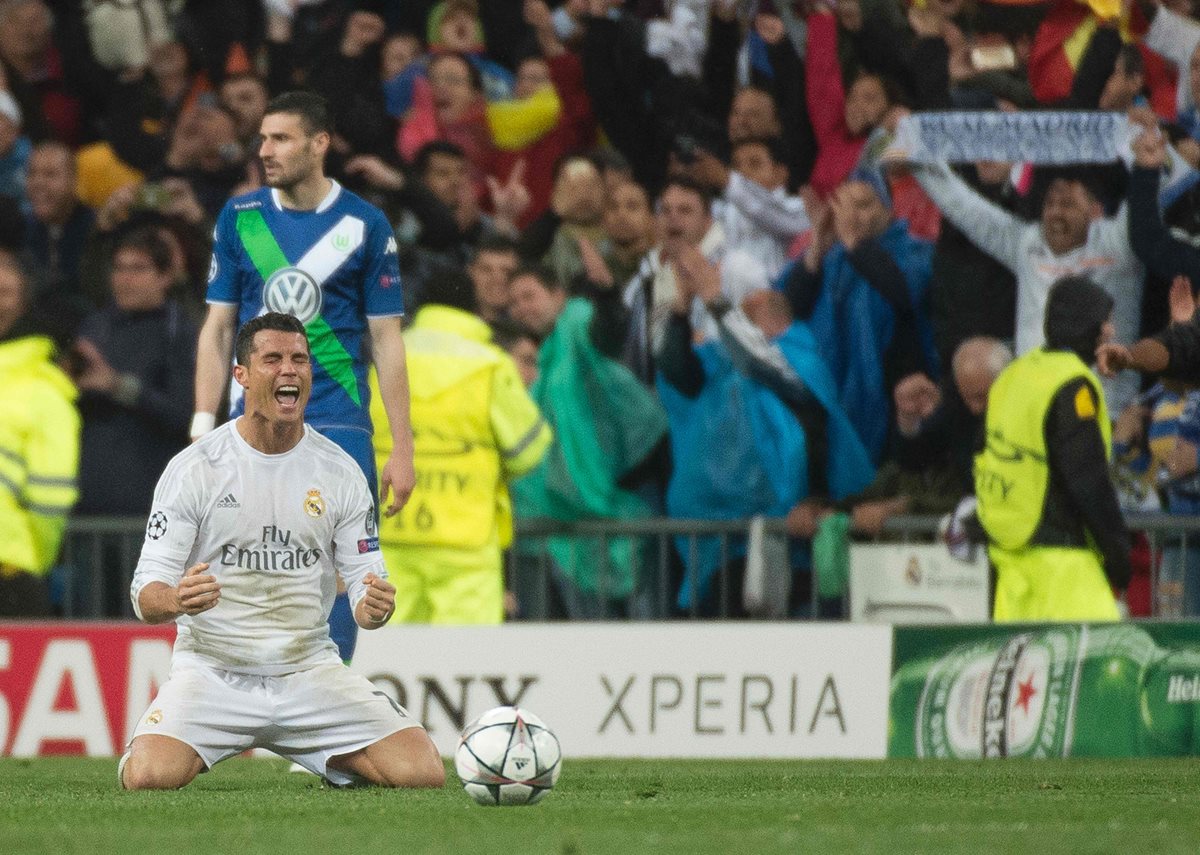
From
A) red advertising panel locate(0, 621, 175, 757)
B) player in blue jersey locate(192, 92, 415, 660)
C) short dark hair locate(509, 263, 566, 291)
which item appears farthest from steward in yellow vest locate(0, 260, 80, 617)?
player in blue jersey locate(192, 92, 415, 660)

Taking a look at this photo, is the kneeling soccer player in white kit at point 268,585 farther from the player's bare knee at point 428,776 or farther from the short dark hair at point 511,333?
the short dark hair at point 511,333

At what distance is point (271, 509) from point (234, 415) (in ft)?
2.86

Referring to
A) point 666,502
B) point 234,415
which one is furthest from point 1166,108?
point 234,415

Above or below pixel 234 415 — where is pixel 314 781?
below

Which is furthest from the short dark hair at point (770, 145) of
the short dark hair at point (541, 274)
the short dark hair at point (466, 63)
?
the short dark hair at point (466, 63)

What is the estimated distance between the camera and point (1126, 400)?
11648 mm

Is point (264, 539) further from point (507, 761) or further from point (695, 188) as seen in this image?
point (695, 188)

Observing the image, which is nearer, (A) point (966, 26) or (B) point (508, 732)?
(B) point (508, 732)

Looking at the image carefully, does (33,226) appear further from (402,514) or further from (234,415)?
(234,415)

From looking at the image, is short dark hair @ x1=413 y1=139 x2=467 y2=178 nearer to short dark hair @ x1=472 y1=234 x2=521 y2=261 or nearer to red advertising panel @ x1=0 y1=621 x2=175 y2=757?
short dark hair @ x1=472 y1=234 x2=521 y2=261

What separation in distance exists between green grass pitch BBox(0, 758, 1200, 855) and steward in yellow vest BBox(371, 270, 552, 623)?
7.75 feet

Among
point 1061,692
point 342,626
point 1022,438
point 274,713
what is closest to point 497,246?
point 1022,438

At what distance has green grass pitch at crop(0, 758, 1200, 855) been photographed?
567 cm

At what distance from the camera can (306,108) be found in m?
8.33
